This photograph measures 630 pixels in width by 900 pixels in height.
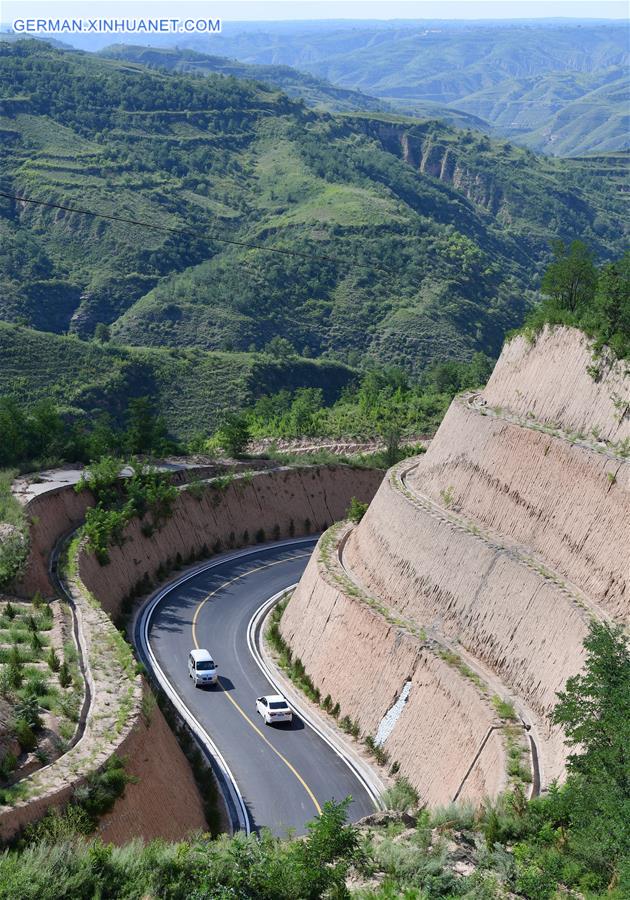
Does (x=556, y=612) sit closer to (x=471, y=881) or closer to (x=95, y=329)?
(x=471, y=881)

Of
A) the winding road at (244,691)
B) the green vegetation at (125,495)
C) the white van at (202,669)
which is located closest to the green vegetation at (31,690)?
the winding road at (244,691)

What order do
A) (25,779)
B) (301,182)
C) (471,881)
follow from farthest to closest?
(301,182)
(25,779)
(471,881)

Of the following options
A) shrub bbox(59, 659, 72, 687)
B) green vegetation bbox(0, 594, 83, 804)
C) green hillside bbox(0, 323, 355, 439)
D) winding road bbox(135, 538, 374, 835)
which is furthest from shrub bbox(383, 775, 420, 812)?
green hillside bbox(0, 323, 355, 439)

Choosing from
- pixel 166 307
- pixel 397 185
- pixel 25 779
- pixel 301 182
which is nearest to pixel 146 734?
pixel 25 779

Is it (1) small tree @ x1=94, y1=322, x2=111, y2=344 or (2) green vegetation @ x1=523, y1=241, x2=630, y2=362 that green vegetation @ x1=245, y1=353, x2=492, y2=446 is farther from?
(1) small tree @ x1=94, y1=322, x2=111, y2=344

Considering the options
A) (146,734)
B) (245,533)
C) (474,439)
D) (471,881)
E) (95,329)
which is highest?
(474,439)

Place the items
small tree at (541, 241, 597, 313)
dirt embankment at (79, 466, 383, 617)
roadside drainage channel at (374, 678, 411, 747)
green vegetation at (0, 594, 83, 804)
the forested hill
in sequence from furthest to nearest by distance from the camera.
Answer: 1. the forested hill
2. dirt embankment at (79, 466, 383, 617)
3. small tree at (541, 241, 597, 313)
4. roadside drainage channel at (374, 678, 411, 747)
5. green vegetation at (0, 594, 83, 804)

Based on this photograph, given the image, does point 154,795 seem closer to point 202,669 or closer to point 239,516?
point 202,669

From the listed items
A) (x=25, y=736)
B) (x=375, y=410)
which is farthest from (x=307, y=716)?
(x=375, y=410)
